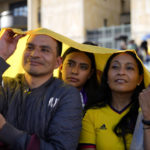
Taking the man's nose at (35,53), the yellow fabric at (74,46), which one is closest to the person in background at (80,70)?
the yellow fabric at (74,46)

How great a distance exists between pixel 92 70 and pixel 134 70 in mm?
695

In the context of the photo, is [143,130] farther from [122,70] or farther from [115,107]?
[122,70]

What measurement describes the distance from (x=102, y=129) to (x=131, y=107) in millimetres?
349

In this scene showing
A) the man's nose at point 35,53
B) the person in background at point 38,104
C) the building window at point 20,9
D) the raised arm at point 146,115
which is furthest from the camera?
the building window at point 20,9

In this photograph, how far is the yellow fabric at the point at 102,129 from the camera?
2006mm

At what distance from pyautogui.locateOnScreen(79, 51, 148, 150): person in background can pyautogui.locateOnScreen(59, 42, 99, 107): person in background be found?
34cm

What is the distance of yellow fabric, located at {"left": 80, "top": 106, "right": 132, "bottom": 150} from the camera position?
2006mm

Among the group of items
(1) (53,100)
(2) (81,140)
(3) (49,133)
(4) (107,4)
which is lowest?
(2) (81,140)

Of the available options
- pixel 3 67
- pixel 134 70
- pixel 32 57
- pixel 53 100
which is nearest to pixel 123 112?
pixel 134 70

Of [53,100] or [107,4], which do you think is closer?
[53,100]

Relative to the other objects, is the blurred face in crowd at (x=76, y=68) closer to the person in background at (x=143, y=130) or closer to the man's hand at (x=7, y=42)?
the man's hand at (x=7, y=42)

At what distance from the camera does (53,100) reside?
1.77 metres

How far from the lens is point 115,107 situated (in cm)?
226

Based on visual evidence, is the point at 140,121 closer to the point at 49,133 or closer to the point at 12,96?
the point at 49,133
